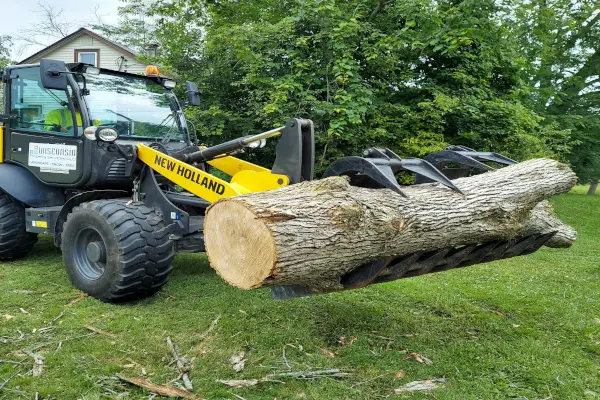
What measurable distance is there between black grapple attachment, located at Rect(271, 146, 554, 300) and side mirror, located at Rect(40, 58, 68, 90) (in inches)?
111

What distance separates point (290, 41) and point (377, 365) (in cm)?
811

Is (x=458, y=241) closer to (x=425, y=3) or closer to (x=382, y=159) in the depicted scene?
(x=382, y=159)

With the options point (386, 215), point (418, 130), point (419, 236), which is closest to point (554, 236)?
point (419, 236)

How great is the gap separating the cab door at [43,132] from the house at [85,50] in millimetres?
15960

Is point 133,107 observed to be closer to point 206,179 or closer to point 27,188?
point 27,188

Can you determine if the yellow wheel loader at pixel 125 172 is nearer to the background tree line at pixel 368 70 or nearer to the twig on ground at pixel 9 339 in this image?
the twig on ground at pixel 9 339

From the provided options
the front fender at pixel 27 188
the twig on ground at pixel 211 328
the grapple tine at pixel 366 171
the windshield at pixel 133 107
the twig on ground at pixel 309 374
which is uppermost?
the windshield at pixel 133 107

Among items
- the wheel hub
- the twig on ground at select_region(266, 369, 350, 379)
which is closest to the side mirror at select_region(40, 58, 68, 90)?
the wheel hub

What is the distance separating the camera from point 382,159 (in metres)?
3.74

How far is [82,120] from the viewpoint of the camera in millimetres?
5285

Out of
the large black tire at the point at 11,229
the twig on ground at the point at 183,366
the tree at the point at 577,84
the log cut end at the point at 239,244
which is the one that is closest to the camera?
the log cut end at the point at 239,244

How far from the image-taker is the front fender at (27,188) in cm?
578

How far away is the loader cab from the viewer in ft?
17.3

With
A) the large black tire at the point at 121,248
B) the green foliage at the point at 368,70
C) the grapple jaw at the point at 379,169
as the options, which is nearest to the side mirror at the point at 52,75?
the large black tire at the point at 121,248
